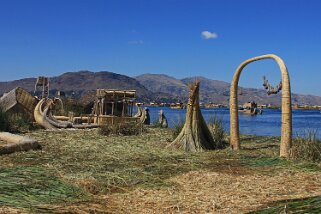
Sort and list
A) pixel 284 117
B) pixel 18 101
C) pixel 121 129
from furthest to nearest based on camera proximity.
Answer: pixel 18 101 → pixel 121 129 → pixel 284 117

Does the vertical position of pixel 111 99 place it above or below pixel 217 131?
above

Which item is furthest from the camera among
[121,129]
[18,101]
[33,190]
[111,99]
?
[111,99]

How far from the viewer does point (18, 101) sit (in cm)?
1762

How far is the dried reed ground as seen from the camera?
15.9 feet

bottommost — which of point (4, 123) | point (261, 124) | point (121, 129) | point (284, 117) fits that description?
point (261, 124)

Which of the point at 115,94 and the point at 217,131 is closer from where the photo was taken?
the point at 217,131

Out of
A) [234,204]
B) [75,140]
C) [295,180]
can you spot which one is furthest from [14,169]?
[75,140]

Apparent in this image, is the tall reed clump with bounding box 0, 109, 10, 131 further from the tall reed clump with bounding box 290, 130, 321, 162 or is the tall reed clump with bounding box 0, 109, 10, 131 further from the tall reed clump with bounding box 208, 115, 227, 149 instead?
the tall reed clump with bounding box 290, 130, 321, 162

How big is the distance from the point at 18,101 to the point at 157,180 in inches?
495

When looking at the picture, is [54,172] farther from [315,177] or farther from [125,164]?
[315,177]

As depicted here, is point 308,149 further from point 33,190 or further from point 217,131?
point 33,190

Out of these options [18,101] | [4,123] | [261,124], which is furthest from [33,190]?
[261,124]

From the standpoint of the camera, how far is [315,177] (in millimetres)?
6477

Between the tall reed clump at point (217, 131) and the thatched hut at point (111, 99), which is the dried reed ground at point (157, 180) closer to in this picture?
the tall reed clump at point (217, 131)
